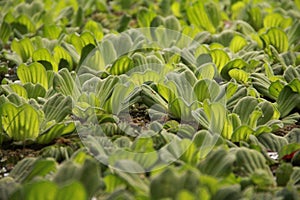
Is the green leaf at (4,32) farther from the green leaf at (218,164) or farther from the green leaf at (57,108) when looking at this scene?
the green leaf at (218,164)

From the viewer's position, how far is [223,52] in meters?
1.95

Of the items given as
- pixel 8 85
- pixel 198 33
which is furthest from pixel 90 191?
pixel 198 33

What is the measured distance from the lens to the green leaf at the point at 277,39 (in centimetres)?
212

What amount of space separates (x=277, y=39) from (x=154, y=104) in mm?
647

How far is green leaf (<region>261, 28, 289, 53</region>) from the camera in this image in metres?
2.12

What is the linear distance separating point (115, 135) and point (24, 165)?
0.27m

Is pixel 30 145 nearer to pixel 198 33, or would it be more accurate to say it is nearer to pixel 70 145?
pixel 70 145

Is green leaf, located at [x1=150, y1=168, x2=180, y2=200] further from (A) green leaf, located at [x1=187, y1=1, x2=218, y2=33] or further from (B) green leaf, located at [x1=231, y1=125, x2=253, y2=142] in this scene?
(A) green leaf, located at [x1=187, y1=1, x2=218, y2=33]

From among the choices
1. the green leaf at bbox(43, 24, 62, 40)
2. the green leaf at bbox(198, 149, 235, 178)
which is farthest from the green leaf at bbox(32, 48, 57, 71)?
the green leaf at bbox(198, 149, 235, 178)

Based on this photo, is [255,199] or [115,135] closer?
[255,199]

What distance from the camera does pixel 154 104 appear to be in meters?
1.69

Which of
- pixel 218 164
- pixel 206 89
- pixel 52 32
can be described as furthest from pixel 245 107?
pixel 52 32

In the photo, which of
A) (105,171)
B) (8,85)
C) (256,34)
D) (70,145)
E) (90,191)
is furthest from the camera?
(256,34)

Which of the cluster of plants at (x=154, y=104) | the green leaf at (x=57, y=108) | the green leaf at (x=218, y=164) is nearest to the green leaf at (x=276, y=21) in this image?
the cluster of plants at (x=154, y=104)
